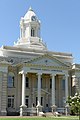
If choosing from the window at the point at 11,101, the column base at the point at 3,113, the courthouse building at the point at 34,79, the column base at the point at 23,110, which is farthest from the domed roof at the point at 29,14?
the column base at the point at 3,113

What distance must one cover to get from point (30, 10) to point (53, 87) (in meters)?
22.5

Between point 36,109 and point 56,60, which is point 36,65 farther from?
point 36,109

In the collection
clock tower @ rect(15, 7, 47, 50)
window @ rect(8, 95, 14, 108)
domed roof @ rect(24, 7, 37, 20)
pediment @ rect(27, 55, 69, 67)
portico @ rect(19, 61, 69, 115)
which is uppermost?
domed roof @ rect(24, 7, 37, 20)

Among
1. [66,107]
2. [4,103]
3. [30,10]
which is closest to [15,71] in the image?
[4,103]

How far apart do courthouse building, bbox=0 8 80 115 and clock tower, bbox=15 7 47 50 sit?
4.57ft

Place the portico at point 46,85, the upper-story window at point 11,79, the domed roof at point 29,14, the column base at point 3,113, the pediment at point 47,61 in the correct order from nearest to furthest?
1. the column base at point 3,113
2. the portico at point 46,85
3. the pediment at point 47,61
4. the upper-story window at point 11,79
5. the domed roof at point 29,14

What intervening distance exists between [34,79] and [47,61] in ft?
14.7

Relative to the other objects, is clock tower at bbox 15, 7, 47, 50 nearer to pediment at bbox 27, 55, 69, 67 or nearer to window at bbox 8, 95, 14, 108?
pediment at bbox 27, 55, 69, 67

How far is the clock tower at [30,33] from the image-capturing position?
72.1m

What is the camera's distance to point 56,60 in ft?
215

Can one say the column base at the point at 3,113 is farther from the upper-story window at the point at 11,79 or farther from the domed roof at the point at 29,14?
the domed roof at the point at 29,14

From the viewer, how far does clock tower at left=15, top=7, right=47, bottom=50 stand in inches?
2840

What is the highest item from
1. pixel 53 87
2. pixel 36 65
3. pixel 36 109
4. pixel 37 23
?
pixel 37 23

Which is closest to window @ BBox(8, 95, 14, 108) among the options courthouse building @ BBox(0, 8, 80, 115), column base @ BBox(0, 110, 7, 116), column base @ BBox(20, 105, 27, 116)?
courthouse building @ BBox(0, 8, 80, 115)
